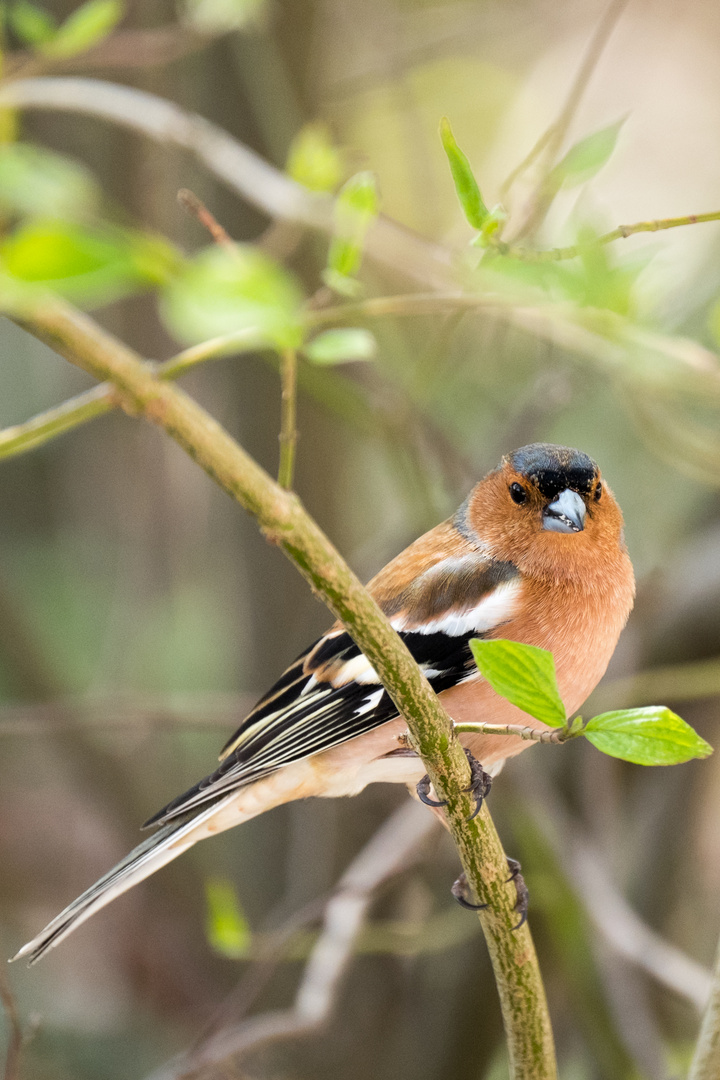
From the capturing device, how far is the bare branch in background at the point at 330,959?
77.5 inches

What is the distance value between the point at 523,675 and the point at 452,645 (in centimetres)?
86

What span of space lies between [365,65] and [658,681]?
2299 millimetres

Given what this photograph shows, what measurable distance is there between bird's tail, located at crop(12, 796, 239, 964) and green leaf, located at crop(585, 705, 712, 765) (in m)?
0.84

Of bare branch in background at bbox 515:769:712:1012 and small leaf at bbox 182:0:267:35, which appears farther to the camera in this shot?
small leaf at bbox 182:0:267:35

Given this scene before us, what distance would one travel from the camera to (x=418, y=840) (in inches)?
94.3

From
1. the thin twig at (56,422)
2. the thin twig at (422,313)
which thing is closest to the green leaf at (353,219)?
the thin twig at (422,313)

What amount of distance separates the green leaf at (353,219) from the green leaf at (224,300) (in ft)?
1.30

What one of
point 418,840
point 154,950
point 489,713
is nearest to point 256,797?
point 489,713

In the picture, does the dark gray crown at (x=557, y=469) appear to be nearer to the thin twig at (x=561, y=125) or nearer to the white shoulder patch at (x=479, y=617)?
the white shoulder patch at (x=479, y=617)

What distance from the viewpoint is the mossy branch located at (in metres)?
0.70

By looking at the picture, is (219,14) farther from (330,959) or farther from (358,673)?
(330,959)

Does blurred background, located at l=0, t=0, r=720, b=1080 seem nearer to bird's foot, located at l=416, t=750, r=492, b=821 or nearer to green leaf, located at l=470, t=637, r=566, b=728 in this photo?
bird's foot, located at l=416, t=750, r=492, b=821

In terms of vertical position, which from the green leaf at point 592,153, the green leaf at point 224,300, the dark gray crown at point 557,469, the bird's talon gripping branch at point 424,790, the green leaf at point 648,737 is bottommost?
the green leaf at point 648,737

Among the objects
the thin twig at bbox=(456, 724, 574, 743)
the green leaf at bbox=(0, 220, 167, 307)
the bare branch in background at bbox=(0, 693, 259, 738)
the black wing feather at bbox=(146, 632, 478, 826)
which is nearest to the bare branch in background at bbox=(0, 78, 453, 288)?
the black wing feather at bbox=(146, 632, 478, 826)
